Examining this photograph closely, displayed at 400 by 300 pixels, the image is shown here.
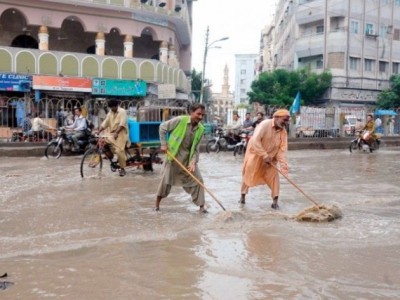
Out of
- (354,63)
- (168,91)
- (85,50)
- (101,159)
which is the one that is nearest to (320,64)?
(354,63)

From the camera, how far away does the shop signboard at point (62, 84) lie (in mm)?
23500

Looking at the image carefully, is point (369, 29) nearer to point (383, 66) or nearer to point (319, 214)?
point (383, 66)

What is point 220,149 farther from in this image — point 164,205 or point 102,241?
point 102,241

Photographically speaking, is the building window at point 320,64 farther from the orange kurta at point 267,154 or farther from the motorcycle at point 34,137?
the orange kurta at point 267,154

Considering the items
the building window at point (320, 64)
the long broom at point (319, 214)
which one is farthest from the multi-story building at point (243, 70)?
the long broom at point (319, 214)

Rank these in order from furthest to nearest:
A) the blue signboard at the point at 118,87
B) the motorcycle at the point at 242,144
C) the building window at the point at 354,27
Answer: the building window at the point at 354,27 < the blue signboard at the point at 118,87 < the motorcycle at the point at 242,144

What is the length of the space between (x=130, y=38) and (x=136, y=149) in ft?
55.7

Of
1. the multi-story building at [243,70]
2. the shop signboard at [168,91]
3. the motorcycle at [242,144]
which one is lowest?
the motorcycle at [242,144]

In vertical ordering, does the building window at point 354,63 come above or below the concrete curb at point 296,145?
above

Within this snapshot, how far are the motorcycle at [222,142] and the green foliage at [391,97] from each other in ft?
75.6

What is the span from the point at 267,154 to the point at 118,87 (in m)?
18.5

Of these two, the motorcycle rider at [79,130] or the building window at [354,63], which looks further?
the building window at [354,63]

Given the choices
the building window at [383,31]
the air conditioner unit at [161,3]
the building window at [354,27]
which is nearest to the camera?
the air conditioner unit at [161,3]

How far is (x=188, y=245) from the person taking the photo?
5340 millimetres
